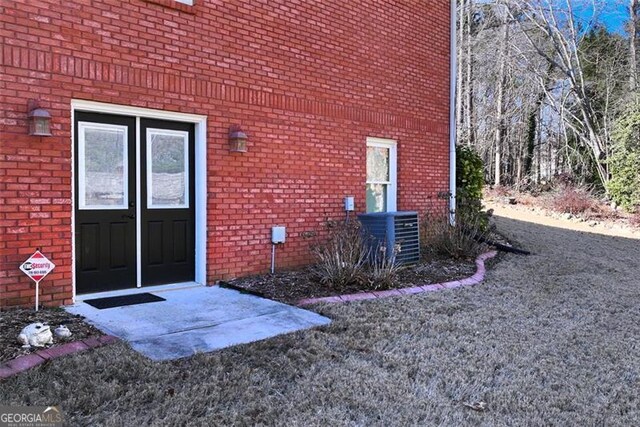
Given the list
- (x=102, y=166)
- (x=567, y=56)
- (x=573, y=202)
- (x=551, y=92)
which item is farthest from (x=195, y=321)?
(x=551, y=92)

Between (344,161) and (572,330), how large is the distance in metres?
4.26

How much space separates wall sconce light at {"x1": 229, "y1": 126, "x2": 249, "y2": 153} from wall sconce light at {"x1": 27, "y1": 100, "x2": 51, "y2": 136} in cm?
220

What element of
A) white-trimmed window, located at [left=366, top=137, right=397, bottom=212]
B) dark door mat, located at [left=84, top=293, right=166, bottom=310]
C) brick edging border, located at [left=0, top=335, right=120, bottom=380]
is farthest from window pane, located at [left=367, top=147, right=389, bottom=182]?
brick edging border, located at [left=0, top=335, right=120, bottom=380]

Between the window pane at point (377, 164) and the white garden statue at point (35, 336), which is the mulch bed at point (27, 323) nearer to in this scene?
the white garden statue at point (35, 336)

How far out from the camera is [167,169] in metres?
6.37

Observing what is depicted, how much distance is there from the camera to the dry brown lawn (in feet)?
10.2

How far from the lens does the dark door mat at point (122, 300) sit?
5.42 meters

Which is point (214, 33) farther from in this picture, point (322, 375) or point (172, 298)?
point (322, 375)

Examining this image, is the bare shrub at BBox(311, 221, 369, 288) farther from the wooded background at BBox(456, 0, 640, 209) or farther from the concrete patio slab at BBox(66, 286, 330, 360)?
the wooded background at BBox(456, 0, 640, 209)

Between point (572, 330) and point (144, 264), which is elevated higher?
point (144, 264)

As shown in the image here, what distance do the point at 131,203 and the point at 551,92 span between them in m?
20.4

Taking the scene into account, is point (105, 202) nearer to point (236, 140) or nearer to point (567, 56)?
point (236, 140)

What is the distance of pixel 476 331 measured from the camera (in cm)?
498

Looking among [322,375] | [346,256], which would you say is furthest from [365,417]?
[346,256]
